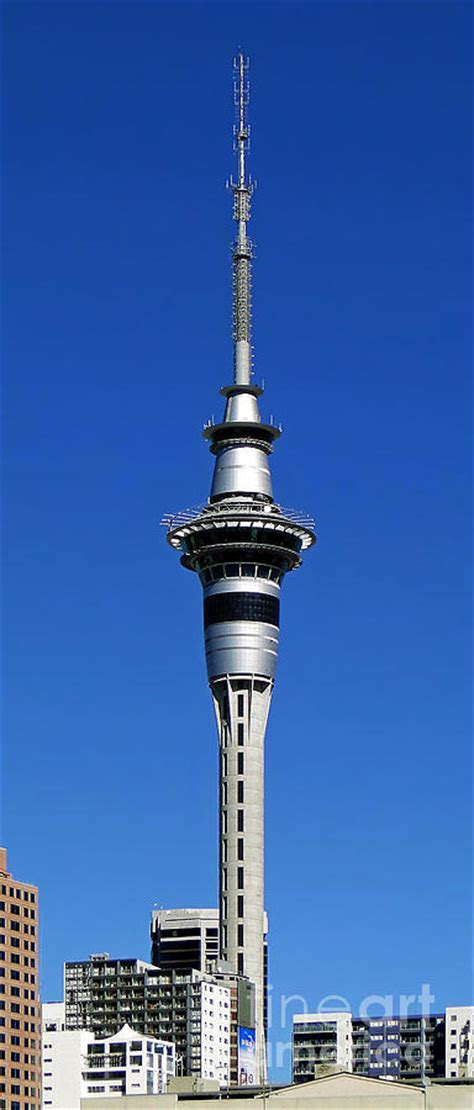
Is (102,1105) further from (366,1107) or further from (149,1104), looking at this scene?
(366,1107)

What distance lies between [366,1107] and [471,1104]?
29.3 feet

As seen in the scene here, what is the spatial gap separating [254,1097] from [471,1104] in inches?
795

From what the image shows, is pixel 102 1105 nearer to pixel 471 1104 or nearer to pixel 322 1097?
pixel 322 1097

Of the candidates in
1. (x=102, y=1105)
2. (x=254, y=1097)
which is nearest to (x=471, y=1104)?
(x=254, y=1097)

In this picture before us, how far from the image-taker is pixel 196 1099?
19650 cm

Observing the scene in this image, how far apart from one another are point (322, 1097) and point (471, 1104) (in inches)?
508

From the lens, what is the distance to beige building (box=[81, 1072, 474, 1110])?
189m

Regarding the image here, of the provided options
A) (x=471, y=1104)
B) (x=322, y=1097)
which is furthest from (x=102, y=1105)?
(x=471, y=1104)

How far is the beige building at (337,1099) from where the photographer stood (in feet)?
619

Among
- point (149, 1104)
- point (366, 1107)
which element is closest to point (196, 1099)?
point (149, 1104)

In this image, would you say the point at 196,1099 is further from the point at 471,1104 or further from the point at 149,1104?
the point at 471,1104

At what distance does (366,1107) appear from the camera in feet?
619

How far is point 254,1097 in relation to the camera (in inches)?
7697

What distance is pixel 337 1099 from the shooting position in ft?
623
